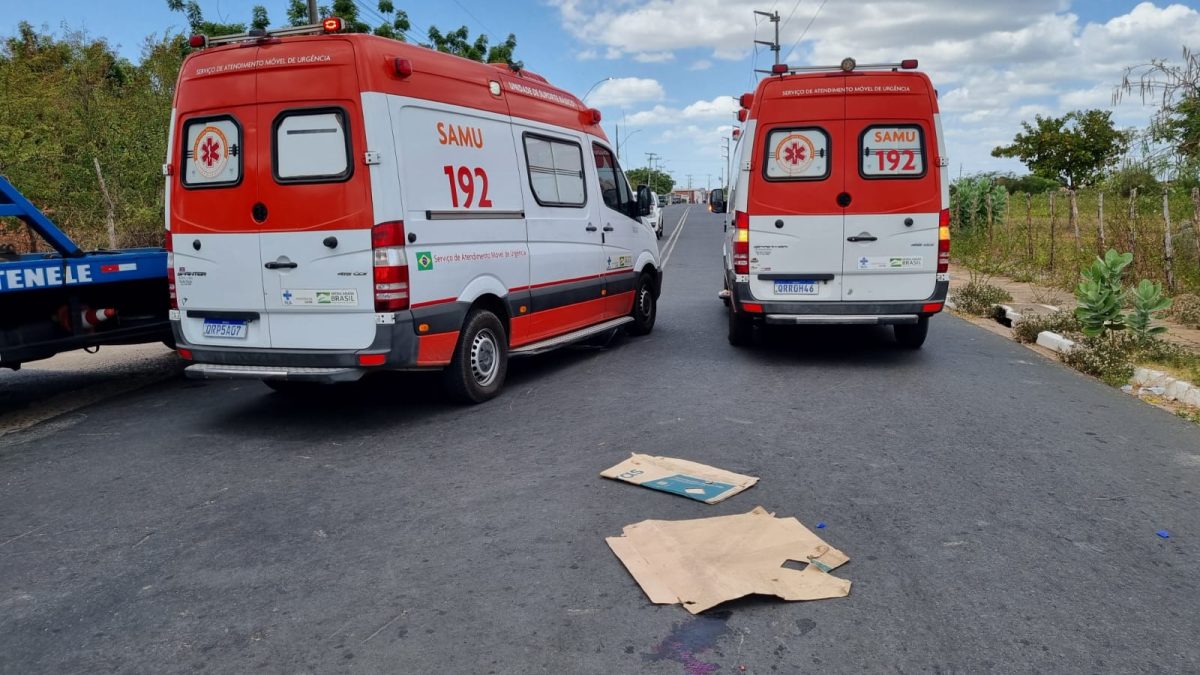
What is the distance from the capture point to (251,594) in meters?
3.57

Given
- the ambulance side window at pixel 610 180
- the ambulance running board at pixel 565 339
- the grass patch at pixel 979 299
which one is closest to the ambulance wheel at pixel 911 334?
the ambulance running board at pixel 565 339

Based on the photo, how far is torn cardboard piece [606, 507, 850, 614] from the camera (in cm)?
346

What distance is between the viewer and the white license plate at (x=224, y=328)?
20.5ft

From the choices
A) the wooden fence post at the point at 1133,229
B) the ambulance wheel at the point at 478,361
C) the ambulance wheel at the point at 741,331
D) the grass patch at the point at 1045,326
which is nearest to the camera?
the ambulance wheel at the point at 478,361

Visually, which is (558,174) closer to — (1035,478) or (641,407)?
(641,407)

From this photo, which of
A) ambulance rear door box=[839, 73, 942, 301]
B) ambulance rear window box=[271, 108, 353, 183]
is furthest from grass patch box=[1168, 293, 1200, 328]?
ambulance rear window box=[271, 108, 353, 183]

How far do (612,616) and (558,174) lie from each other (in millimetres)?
5528

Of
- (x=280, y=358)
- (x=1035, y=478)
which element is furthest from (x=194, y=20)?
(x=1035, y=478)

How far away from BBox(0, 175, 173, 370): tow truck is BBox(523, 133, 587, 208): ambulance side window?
3341mm

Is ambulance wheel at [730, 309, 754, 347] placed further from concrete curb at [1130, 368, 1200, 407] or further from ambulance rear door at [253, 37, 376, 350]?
ambulance rear door at [253, 37, 376, 350]

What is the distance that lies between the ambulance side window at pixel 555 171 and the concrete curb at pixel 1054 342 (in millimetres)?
5242

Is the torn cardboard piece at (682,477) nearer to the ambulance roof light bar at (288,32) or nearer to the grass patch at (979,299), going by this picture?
the ambulance roof light bar at (288,32)

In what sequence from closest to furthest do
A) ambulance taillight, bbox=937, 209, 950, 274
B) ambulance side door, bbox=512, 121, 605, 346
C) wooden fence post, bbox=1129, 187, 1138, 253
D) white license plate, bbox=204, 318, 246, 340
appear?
white license plate, bbox=204, 318, 246, 340, ambulance side door, bbox=512, 121, 605, 346, ambulance taillight, bbox=937, 209, 950, 274, wooden fence post, bbox=1129, 187, 1138, 253

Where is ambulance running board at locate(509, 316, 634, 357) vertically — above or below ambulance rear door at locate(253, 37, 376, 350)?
below
